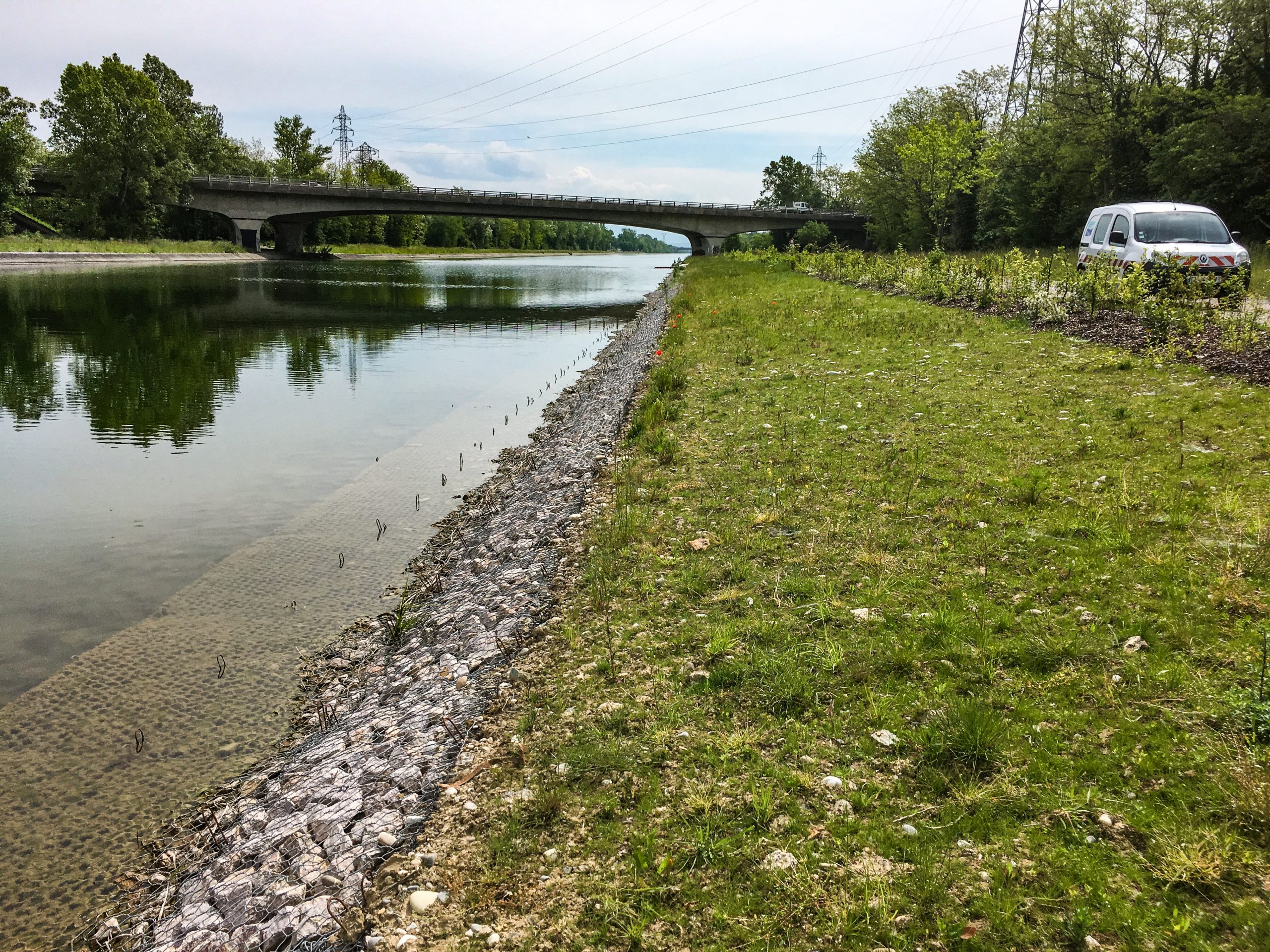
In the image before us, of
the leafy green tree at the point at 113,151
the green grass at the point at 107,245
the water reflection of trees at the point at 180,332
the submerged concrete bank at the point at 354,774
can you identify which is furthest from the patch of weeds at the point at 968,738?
the leafy green tree at the point at 113,151

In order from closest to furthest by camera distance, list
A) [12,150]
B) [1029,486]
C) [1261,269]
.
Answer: [1029,486], [1261,269], [12,150]

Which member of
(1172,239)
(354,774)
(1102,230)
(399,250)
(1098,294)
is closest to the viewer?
(354,774)

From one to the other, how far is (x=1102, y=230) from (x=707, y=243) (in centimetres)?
9162

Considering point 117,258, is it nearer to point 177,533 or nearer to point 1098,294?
point 177,533

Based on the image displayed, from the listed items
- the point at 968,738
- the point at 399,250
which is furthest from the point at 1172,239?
the point at 399,250

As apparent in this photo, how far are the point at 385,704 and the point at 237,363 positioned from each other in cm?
2350

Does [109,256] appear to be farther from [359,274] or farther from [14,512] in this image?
[14,512]

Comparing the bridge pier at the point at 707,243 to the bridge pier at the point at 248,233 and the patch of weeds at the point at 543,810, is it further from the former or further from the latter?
the patch of weeds at the point at 543,810

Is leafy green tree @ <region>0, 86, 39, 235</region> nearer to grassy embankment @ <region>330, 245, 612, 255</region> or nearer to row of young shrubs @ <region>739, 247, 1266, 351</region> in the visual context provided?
grassy embankment @ <region>330, 245, 612, 255</region>

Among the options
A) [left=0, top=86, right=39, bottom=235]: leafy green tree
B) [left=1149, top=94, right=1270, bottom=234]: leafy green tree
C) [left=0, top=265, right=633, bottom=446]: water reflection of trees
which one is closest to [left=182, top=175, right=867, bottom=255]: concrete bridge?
[left=0, top=86, right=39, bottom=235]: leafy green tree

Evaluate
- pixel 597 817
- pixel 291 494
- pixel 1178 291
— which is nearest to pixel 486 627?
pixel 597 817

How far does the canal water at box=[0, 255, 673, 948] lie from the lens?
20.4 feet

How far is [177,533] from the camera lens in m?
11.4

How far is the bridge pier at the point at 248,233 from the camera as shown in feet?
316
